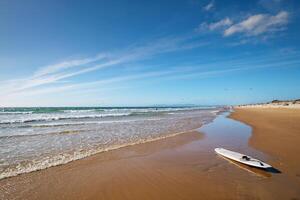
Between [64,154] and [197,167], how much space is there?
18.3 ft

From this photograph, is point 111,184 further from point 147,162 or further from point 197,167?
point 197,167

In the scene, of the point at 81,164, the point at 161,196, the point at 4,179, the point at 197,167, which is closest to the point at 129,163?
the point at 81,164

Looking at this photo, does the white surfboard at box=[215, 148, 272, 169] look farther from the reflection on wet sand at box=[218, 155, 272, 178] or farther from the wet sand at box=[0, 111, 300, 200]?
the wet sand at box=[0, 111, 300, 200]

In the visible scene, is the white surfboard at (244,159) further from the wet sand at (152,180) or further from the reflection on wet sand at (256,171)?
the wet sand at (152,180)

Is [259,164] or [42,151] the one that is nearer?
[259,164]

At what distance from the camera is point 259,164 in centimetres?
704

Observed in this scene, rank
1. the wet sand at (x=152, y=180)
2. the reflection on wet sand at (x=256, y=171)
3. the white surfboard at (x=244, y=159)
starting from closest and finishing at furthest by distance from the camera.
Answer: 1. the wet sand at (x=152, y=180)
2. the reflection on wet sand at (x=256, y=171)
3. the white surfboard at (x=244, y=159)

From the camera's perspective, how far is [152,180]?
20.6ft

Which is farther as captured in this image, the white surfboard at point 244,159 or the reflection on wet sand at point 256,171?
the white surfboard at point 244,159

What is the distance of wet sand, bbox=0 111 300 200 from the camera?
5348 millimetres

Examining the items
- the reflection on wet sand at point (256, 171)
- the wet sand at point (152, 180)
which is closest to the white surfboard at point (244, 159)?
the reflection on wet sand at point (256, 171)

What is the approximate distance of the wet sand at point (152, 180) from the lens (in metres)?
5.35

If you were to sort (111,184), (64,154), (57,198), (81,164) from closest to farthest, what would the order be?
(57,198)
(111,184)
(81,164)
(64,154)

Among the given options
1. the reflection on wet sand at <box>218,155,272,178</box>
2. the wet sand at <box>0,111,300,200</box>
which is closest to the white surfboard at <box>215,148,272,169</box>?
the reflection on wet sand at <box>218,155,272,178</box>
